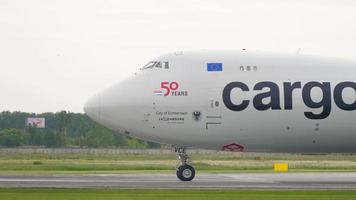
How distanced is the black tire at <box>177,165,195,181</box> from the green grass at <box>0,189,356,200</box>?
7.68 meters

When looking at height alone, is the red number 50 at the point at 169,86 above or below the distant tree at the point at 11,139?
above

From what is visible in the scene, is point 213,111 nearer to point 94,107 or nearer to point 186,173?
point 186,173

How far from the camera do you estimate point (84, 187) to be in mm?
37969

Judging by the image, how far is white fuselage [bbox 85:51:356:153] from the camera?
141 ft

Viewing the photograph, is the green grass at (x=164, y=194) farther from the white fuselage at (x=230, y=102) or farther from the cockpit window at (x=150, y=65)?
the cockpit window at (x=150, y=65)

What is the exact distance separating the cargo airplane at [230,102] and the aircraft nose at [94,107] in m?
0.05

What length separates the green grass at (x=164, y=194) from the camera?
109 feet

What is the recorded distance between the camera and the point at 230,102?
4306 cm

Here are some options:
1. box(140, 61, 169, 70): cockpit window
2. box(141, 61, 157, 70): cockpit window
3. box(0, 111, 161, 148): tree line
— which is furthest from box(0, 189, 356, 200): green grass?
box(0, 111, 161, 148): tree line

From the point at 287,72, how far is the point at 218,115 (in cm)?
385

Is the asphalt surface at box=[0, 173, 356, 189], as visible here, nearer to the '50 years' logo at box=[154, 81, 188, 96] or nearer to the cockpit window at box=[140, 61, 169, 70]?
the '50 years' logo at box=[154, 81, 188, 96]

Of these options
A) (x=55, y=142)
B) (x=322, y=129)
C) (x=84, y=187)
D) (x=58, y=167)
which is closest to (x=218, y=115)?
(x=322, y=129)

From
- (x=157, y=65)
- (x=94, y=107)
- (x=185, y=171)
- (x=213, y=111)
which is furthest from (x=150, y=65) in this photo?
(x=185, y=171)

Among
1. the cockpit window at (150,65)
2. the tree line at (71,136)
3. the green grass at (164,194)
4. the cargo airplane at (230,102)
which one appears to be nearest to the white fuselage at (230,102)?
the cargo airplane at (230,102)
